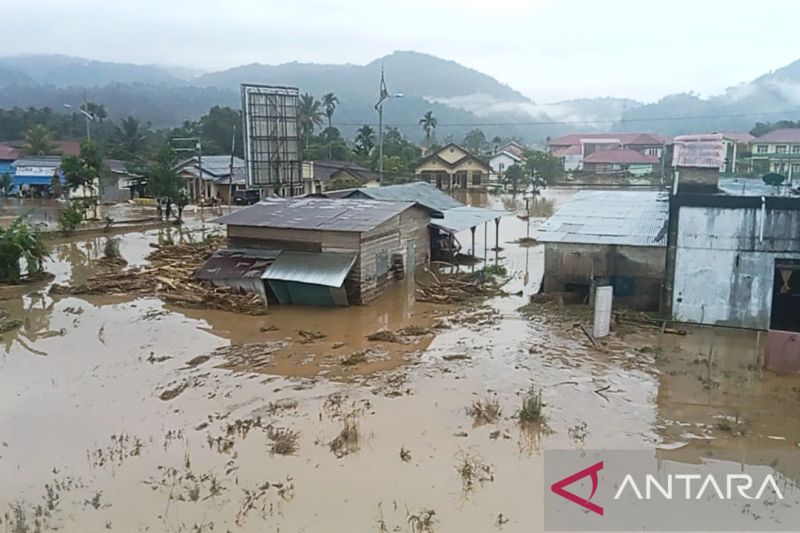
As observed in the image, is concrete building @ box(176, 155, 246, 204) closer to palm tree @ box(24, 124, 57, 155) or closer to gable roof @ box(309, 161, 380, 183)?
gable roof @ box(309, 161, 380, 183)

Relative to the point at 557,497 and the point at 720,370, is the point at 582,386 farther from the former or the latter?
the point at 557,497

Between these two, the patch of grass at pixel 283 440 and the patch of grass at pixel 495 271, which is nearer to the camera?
the patch of grass at pixel 283 440

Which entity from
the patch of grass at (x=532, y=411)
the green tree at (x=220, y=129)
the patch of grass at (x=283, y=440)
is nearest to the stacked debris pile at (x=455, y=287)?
the patch of grass at (x=532, y=411)

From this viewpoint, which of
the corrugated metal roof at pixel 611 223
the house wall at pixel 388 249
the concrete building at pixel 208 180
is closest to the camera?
the corrugated metal roof at pixel 611 223

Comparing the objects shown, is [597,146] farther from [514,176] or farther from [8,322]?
[8,322]

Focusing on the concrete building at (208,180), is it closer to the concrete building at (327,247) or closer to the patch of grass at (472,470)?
the concrete building at (327,247)

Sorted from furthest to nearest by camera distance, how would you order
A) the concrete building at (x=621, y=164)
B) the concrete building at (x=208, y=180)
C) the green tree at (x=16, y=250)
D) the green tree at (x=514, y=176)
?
the concrete building at (x=621, y=164) < the green tree at (x=514, y=176) < the concrete building at (x=208, y=180) < the green tree at (x=16, y=250)
